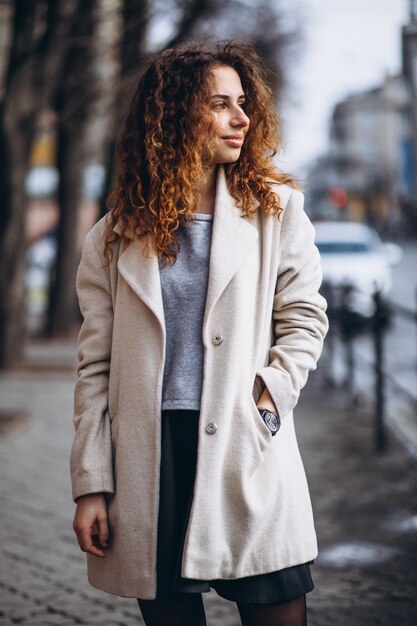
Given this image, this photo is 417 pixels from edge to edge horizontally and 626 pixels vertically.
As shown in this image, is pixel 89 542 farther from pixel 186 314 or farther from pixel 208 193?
pixel 208 193

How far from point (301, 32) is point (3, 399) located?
40.8ft

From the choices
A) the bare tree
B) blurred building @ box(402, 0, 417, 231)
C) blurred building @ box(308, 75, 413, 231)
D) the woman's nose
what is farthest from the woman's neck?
blurred building @ box(308, 75, 413, 231)

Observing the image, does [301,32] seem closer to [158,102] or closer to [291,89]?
[291,89]

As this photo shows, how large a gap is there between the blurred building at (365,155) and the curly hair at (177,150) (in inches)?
3320

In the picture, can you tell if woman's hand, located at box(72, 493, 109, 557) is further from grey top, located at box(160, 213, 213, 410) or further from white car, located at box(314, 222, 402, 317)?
white car, located at box(314, 222, 402, 317)

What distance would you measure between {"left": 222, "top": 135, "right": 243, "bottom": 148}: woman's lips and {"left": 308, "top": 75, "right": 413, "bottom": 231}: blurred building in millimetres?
84418

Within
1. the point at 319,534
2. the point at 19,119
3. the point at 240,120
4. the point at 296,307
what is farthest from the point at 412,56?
the point at 19,119

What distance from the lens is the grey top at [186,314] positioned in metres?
2.46

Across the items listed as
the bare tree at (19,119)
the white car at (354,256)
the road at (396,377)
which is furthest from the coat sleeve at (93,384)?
A: the white car at (354,256)

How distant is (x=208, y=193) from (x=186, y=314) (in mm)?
337

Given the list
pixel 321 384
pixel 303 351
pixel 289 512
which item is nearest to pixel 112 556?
pixel 289 512

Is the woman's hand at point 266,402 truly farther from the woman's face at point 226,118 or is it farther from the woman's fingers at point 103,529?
the woman's face at point 226,118

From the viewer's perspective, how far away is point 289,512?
98.2 inches

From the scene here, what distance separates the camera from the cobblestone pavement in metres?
4.39
